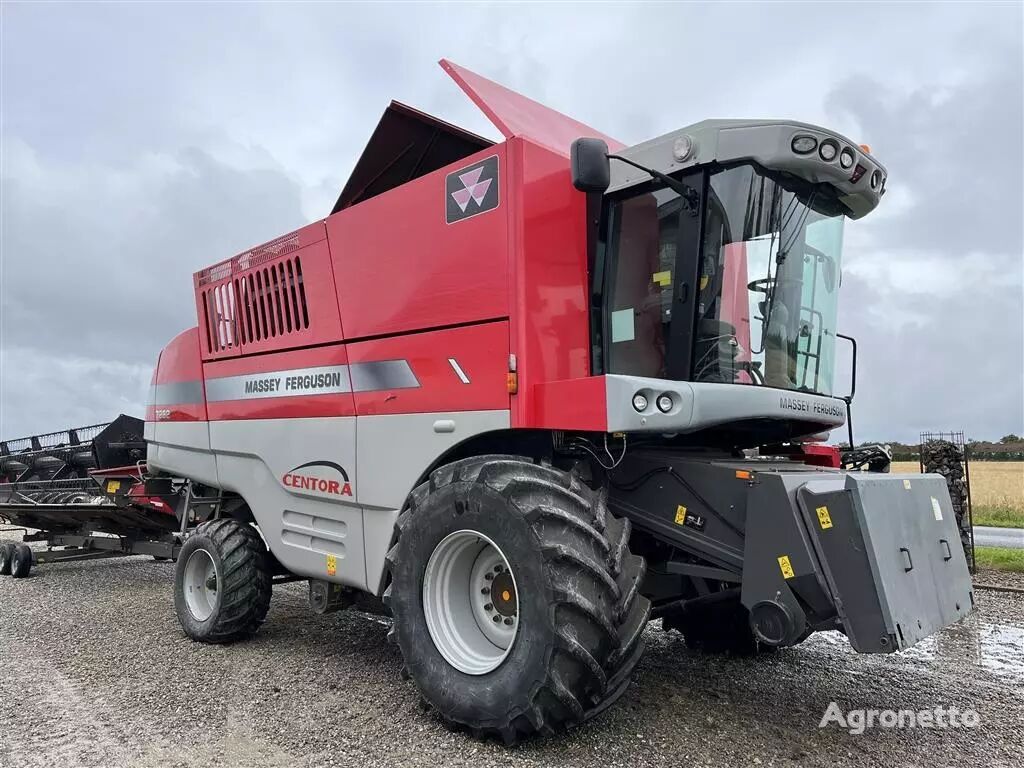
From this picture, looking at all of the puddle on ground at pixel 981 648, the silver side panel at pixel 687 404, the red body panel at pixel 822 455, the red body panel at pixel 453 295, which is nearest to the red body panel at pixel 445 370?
the red body panel at pixel 453 295

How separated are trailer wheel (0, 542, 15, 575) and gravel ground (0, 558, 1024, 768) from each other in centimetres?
390

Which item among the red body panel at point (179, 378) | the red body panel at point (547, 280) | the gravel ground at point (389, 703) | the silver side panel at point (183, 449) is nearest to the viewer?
the gravel ground at point (389, 703)

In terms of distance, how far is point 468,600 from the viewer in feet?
13.6

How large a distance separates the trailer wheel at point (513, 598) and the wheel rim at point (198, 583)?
2672mm

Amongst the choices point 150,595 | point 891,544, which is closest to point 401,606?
point 891,544

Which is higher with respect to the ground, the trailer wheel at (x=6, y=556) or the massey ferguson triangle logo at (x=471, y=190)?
the massey ferguson triangle logo at (x=471, y=190)

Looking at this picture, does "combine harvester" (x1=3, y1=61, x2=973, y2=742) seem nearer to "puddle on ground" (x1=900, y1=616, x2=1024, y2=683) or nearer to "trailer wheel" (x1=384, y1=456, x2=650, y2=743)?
"trailer wheel" (x1=384, y1=456, x2=650, y2=743)

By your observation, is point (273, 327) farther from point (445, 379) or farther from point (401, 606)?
point (401, 606)

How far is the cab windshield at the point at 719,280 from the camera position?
402 cm

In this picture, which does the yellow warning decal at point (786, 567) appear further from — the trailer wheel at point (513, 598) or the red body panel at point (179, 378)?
the red body panel at point (179, 378)

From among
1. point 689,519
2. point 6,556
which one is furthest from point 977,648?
point 6,556

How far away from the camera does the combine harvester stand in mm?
3484

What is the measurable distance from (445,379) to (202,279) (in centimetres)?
359

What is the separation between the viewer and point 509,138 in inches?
169
